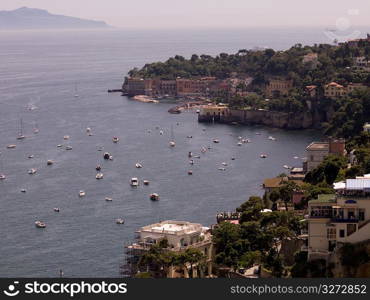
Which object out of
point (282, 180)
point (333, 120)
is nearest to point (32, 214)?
point (282, 180)

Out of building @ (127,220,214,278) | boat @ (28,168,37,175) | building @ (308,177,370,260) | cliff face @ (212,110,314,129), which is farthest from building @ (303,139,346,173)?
cliff face @ (212,110,314,129)

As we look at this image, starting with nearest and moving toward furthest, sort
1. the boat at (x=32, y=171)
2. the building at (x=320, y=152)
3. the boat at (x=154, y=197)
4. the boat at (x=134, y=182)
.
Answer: the building at (x=320, y=152) → the boat at (x=154, y=197) → the boat at (x=134, y=182) → the boat at (x=32, y=171)

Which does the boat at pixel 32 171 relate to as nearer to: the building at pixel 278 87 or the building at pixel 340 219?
the building at pixel 340 219

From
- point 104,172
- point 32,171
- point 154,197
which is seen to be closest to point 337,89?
point 104,172

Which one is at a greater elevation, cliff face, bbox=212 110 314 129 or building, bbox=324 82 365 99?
building, bbox=324 82 365 99

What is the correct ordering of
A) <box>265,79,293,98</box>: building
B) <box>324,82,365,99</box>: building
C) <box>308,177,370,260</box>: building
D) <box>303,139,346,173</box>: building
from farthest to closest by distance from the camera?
<box>265,79,293,98</box>: building, <box>324,82,365,99</box>: building, <box>303,139,346,173</box>: building, <box>308,177,370,260</box>: building

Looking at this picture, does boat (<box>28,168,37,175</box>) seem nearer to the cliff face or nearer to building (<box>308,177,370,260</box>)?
the cliff face

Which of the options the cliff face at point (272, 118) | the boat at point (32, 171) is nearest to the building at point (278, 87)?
the cliff face at point (272, 118)
